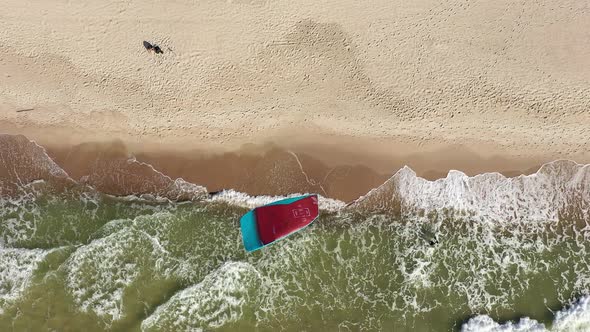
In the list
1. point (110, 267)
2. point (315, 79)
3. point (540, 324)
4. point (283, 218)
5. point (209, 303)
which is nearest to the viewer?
point (540, 324)

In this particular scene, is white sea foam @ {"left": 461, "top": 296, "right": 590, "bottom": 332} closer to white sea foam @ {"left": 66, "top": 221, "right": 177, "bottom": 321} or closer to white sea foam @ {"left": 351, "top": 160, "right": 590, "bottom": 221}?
white sea foam @ {"left": 351, "top": 160, "right": 590, "bottom": 221}

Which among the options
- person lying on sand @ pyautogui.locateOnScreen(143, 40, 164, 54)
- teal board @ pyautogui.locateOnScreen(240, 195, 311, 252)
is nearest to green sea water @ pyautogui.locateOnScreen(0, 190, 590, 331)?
teal board @ pyautogui.locateOnScreen(240, 195, 311, 252)

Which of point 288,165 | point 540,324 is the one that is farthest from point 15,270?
point 540,324

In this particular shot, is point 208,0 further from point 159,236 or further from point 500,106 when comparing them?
point 500,106

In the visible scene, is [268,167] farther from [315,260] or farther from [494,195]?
→ [494,195]

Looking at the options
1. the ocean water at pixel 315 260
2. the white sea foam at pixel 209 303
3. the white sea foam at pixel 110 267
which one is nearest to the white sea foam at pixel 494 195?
the ocean water at pixel 315 260

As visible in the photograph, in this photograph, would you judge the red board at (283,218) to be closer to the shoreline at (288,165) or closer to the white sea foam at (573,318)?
the shoreline at (288,165)

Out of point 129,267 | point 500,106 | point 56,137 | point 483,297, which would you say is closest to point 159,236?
point 129,267
